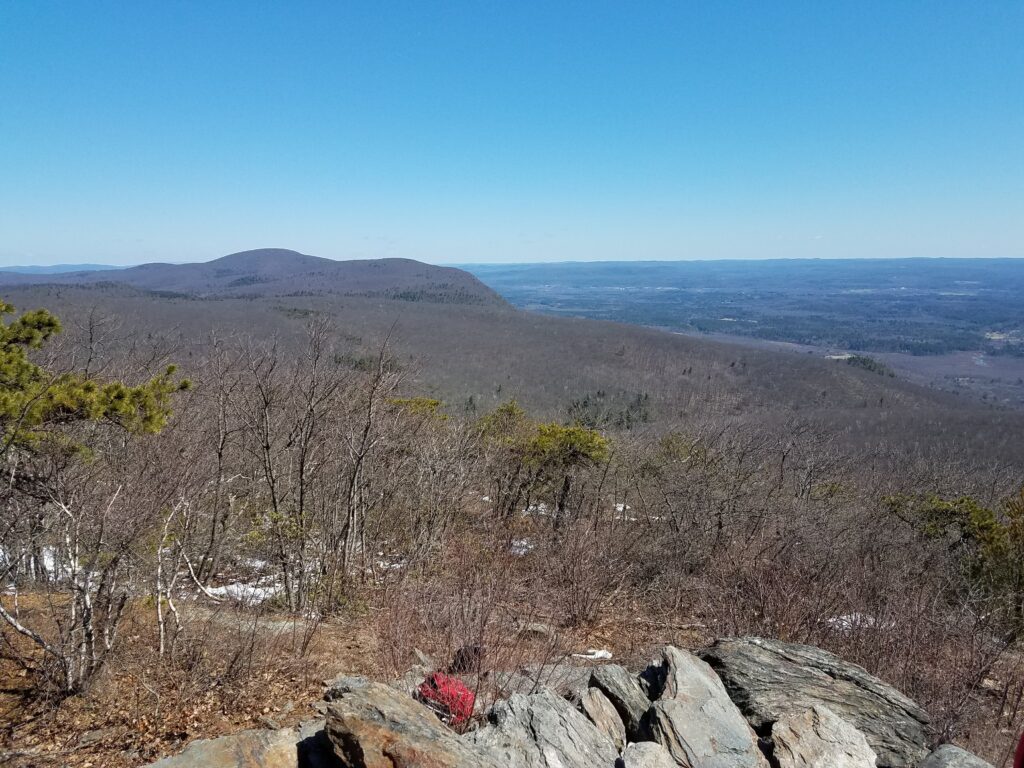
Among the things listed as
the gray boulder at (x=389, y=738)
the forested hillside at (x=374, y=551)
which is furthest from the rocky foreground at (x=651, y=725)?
the forested hillside at (x=374, y=551)

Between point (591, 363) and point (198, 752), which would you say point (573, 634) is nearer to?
point (198, 752)

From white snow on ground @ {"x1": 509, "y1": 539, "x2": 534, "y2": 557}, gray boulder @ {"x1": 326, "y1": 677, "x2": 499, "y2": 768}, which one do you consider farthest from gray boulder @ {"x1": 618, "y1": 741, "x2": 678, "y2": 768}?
white snow on ground @ {"x1": 509, "y1": 539, "x2": 534, "y2": 557}

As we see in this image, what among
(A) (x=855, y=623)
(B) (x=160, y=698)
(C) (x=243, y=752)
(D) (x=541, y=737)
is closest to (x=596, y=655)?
(A) (x=855, y=623)

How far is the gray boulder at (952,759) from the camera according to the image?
219 inches

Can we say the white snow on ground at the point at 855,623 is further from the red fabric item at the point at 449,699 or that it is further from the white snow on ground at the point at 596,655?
the red fabric item at the point at 449,699

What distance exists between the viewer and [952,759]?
5.69 metres

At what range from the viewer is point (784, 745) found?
578 cm

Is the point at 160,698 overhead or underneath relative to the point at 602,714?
overhead

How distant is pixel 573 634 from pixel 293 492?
7492 millimetres

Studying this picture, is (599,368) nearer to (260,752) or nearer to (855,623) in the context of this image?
(855,623)

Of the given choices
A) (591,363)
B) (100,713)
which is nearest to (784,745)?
(100,713)

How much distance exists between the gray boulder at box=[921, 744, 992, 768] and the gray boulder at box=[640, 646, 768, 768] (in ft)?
5.22

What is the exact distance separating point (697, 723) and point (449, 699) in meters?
2.45

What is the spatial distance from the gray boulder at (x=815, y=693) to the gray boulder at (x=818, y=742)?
9.0 inches
